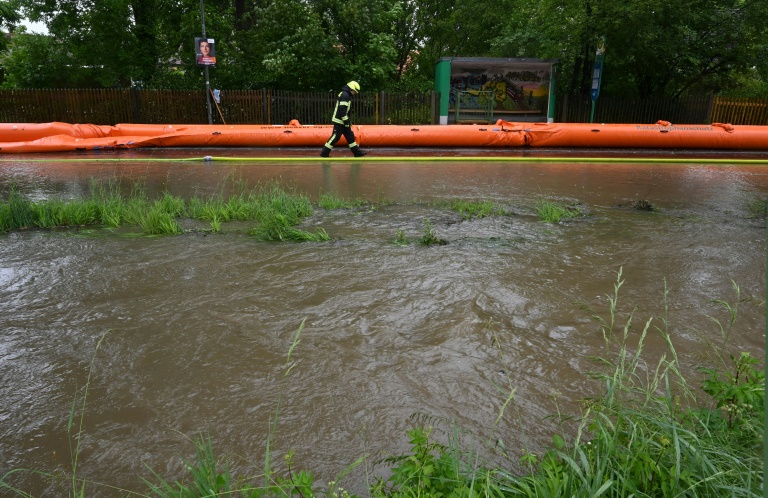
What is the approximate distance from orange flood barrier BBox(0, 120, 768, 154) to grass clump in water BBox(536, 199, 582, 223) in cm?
856

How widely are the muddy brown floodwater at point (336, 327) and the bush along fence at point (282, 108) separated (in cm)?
1332

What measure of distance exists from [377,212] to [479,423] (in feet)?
16.2

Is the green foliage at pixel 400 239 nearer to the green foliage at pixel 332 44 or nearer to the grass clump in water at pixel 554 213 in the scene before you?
the grass clump in water at pixel 554 213

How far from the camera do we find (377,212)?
25.6 ft

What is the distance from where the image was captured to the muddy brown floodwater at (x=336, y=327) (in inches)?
120

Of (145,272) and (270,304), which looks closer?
(270,304)

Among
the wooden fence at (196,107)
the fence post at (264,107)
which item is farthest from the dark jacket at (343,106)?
the fence post at (264,107)

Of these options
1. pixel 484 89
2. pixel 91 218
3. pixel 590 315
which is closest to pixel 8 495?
pixel 590 315

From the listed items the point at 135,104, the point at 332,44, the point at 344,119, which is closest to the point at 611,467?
the point at 344,119

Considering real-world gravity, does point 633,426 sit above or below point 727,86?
below

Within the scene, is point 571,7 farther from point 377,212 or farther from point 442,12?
point 377,212

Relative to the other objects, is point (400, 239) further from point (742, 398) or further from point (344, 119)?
point (344, 119)

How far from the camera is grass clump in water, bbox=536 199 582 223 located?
7281mm

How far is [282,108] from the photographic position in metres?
20.2
